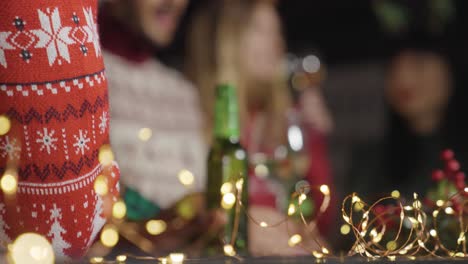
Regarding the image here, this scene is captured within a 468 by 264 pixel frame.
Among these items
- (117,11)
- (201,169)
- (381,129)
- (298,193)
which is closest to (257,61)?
(201,169)

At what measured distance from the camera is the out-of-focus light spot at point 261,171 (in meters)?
1.43

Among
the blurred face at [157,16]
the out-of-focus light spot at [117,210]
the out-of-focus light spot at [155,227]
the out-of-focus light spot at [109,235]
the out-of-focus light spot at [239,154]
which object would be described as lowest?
the out-of-focus light spot at [155,227]

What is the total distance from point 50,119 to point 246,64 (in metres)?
1.22

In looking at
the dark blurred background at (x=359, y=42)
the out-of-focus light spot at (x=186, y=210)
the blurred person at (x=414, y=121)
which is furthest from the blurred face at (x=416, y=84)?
the out-of-focus light spot at (x=186, y=210)

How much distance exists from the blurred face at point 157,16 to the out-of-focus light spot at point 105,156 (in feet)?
2.42

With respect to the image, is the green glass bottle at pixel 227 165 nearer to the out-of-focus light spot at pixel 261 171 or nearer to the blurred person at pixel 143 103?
the blurred person at pixel 143 103

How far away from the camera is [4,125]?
0.59 m

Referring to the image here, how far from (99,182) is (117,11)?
792 millimetres

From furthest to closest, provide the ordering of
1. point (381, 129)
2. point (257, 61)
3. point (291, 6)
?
1. point (381, 129)
2. point (291, 6)
3. point (257, 61)

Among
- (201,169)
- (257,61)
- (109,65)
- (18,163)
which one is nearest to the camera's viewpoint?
(18,163)

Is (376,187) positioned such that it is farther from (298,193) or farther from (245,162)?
(298,193)

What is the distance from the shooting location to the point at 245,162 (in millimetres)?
1036

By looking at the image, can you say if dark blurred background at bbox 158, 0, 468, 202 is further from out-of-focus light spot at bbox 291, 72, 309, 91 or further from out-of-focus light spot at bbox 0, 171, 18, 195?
out-of-focus light spot at bbox 0, 171, 18, 195

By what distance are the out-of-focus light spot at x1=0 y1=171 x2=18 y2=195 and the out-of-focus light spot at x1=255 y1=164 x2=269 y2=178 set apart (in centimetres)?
86
